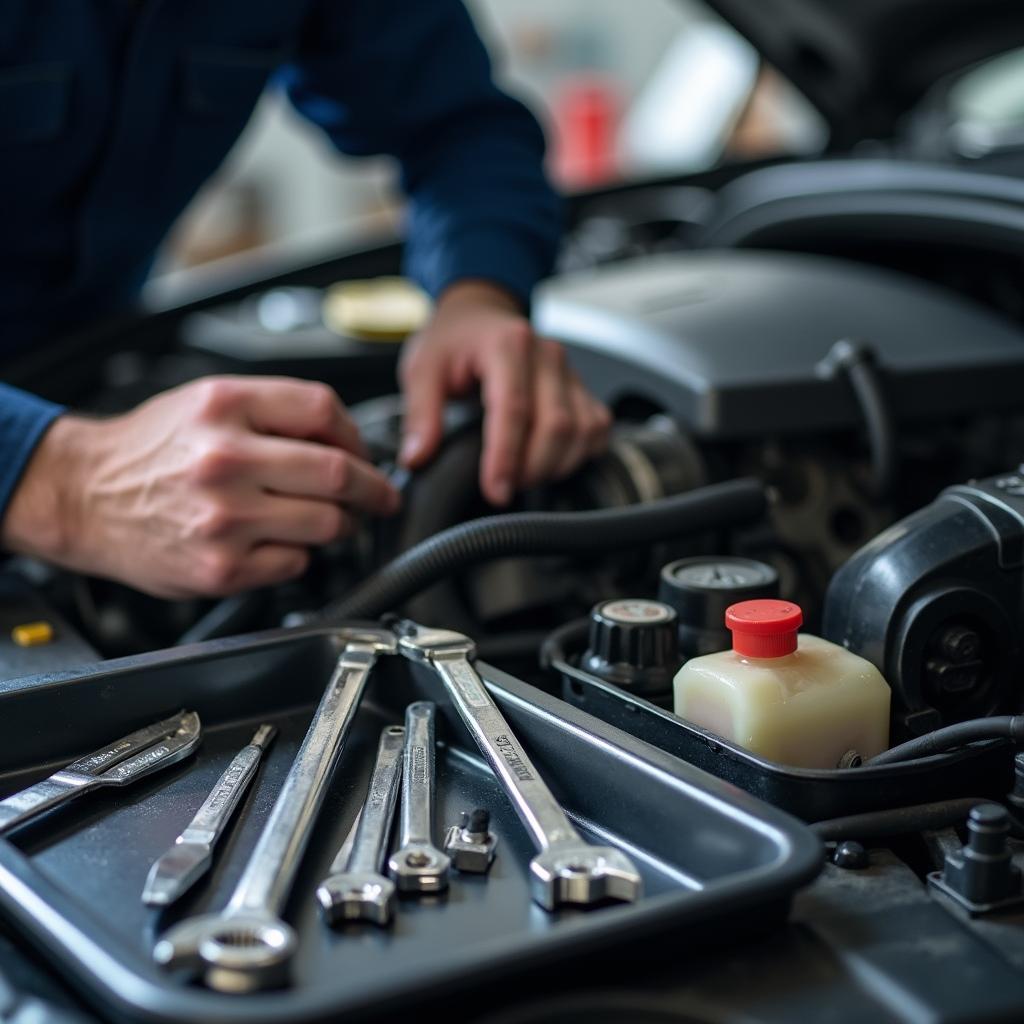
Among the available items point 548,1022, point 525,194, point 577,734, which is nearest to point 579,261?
point 525,194

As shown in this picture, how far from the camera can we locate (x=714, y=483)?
81 cm

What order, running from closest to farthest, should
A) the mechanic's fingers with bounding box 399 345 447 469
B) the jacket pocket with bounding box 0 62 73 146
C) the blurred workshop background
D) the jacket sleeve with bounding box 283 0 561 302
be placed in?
the mechanic's fingers with bounding box 399 345 447 469 < the jacket pocket with bounding box 0 62 73 146 < the jacket sleeve with bounding box 283 0 561 302 < the blurred workshop background

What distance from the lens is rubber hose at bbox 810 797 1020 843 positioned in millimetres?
490

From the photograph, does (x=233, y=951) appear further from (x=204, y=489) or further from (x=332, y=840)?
(x=204, y=489)

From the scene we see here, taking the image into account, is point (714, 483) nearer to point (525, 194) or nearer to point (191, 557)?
point (191, 557)

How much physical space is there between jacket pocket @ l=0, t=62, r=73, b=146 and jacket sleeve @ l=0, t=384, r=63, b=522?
33cm

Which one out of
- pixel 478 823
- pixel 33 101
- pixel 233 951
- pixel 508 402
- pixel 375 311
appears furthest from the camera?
pixel 375 311

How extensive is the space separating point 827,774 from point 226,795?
9.1 inches

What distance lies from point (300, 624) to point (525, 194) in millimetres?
628

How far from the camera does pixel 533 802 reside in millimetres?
483

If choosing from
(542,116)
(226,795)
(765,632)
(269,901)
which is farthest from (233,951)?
(542,116)

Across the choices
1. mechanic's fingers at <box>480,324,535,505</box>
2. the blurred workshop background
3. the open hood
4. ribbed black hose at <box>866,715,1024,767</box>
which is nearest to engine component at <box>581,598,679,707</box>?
ribbed black hose at <box>866,715,1024,767</box>

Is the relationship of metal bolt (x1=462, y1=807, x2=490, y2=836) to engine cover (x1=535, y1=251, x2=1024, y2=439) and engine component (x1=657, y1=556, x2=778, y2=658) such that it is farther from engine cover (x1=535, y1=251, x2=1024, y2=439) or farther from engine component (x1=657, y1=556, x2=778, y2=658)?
engine cover (x1=535, y1=251, x2=1024, y2=439)

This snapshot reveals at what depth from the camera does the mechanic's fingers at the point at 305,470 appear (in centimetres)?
73
